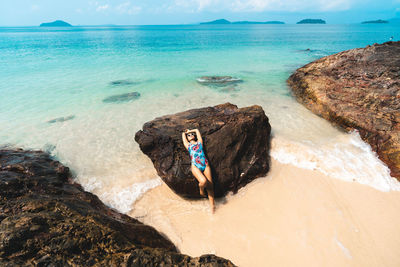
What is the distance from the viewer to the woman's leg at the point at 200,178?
5.19 m

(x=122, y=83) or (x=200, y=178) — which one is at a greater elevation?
(x=200, y=178)

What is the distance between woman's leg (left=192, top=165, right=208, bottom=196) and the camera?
5191mm

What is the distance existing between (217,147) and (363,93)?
27.3 ft

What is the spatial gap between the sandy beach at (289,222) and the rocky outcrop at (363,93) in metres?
2.31

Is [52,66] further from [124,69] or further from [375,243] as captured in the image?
[375,243]

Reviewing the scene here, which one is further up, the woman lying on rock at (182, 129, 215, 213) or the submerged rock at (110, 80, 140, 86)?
the woman lying on rock at (182, 129, 215, 213)

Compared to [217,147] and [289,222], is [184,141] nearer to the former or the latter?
[217,147]

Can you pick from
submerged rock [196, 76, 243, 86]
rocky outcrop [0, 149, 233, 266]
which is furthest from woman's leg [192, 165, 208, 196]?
submerged rock [196, 76, 243, 86]

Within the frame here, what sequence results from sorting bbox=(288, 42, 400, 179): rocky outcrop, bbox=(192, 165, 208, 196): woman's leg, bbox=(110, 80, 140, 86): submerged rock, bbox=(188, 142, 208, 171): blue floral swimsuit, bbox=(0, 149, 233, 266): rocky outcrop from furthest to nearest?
bbox=(110, 80, 140, 86): submerged rock < bbox=(288, 42, 400, 179): rocky outcrop < bbox=(188, 142, 208, 171): blue floral swimsuit < bbox=(192, 165, 208, 196): woman's leg < bbox=(0, 149, 233, 266): rocky outcrop

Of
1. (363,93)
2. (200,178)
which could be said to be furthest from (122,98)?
(363,93)

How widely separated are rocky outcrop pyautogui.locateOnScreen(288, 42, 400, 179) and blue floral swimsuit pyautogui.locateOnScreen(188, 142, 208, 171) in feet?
19.5

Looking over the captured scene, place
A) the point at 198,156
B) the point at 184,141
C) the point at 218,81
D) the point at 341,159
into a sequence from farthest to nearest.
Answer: the point at 218,81, the point at 341,159, the point at 184,141, the point at 198,156

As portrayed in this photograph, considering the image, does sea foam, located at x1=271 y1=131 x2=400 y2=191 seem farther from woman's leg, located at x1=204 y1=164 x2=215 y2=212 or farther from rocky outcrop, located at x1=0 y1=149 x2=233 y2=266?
rocky outcrop, located at x1=0 y1=149 x2=233 y2=266

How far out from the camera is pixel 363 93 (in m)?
9.37
